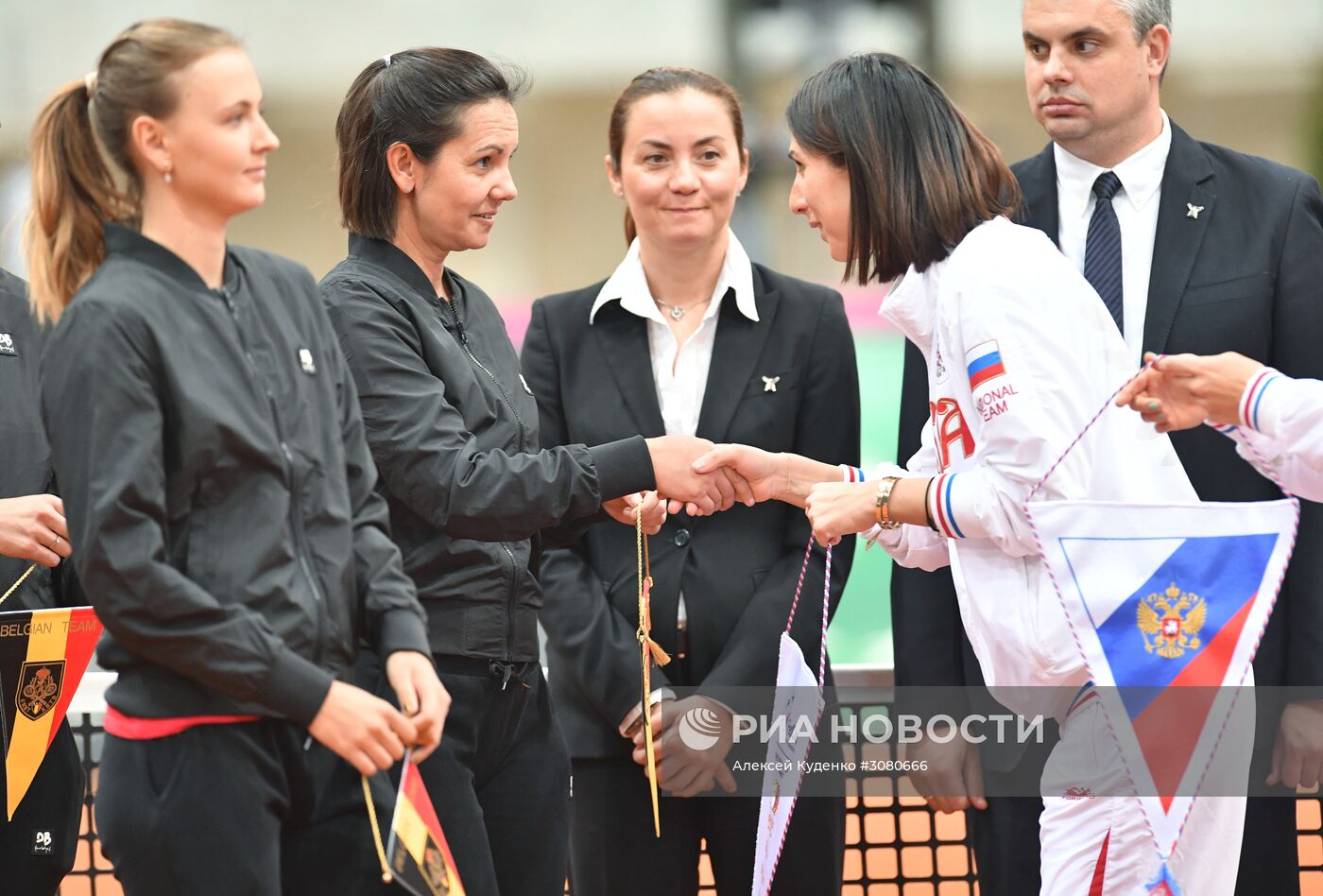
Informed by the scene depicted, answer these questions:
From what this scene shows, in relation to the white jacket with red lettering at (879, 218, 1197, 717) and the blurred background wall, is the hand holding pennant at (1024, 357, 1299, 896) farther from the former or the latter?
the blurred background wall

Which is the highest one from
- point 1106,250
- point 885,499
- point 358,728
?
point 1106,250

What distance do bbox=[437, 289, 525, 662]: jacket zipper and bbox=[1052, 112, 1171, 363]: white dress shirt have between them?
1136mm

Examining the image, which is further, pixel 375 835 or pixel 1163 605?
pixel 1163 605

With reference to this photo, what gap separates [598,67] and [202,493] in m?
10.7

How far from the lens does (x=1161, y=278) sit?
2.93 m

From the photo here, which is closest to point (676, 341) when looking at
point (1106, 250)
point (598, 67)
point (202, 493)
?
point (1106, 250)

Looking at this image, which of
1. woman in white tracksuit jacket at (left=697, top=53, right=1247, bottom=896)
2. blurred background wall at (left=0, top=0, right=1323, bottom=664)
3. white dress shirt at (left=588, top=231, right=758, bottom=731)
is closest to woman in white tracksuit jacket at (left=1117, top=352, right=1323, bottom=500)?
woman in white tracksuit jacket at (left=697, top=53, right=1247, bottom=896)

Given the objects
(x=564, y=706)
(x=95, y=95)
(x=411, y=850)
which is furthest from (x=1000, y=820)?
(x=95, y=95)

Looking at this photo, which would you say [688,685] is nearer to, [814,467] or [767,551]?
[767,551]

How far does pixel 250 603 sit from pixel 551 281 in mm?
10617

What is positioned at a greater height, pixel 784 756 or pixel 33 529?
pixel 33 529

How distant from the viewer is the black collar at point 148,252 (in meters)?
1.87

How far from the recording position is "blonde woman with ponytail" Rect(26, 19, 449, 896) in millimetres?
1776

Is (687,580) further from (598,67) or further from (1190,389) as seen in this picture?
(598,67)
